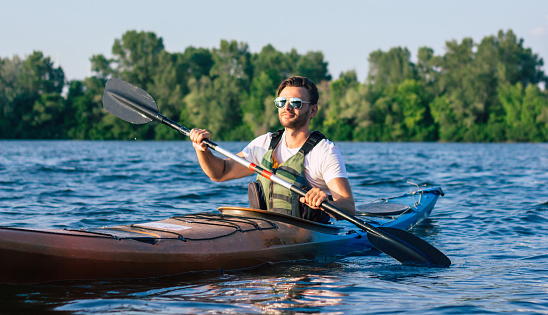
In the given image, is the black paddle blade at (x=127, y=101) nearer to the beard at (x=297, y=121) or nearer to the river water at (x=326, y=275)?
the beard at (x=297, y=121)

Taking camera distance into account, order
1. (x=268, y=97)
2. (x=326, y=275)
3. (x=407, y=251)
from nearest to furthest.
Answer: (x=326, y=275), (x=407, y=251), (x=268, y=97)

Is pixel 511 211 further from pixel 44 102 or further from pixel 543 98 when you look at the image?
pixel 44 102

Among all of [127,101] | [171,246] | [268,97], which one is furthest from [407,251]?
[268,97]

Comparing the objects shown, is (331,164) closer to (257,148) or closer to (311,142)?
(311,142)

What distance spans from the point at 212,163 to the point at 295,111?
2.54 ft

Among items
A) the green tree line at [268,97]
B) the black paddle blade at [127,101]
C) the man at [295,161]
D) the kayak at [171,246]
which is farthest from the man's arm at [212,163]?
the green tree line at [268,97]

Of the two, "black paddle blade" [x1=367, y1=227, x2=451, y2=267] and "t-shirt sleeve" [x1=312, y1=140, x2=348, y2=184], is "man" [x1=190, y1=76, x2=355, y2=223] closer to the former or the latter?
"t-shirt sleeve" [x1=312, y1=140, x2=348, y2=184]

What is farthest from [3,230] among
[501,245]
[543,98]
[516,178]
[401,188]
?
[543,98]

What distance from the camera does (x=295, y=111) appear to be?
4.63 meters

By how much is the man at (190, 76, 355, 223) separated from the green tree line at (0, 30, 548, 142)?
4028 cm

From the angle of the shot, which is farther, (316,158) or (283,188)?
(283,188)

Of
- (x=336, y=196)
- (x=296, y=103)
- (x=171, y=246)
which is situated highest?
(x=296, y=103)

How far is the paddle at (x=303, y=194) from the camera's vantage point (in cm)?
466

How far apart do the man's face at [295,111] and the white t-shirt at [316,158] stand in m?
0.22
